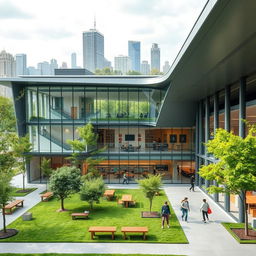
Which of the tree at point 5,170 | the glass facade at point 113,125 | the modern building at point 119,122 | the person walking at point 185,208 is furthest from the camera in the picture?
the glass facade at point 113,125

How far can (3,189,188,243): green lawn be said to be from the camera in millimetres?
13906

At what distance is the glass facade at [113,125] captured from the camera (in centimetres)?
2895

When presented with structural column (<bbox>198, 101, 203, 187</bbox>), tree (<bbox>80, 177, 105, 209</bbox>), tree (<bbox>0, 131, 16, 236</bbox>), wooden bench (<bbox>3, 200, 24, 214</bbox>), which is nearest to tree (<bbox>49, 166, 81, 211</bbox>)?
tree (<bbox>80, 177, 105, 209</bbox>)

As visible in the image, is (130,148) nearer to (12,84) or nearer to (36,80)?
(36,80)

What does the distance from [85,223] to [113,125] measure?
14.6 m

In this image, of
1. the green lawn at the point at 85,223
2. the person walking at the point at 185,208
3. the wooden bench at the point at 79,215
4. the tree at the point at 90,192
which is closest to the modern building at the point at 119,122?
the green lawn at the point at 85,223

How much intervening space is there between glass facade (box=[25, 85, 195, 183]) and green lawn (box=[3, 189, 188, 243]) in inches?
313

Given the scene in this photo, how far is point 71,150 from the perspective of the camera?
2775cm

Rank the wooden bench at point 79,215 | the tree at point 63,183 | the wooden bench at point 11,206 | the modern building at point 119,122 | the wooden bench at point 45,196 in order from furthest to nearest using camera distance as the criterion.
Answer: the modern building at point 119,122
the wooden bench at point 45,196
the wooden bench at point 11,206
the tree at point 63,183
the wooden bench at point 79,215

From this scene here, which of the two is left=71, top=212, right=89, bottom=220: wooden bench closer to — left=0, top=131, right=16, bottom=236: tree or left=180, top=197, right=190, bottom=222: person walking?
left=0, top=131, right=16, bottom=236: tree

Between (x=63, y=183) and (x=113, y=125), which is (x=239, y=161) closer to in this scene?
(x=63, y=183)

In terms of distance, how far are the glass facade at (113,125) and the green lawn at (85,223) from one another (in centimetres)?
795

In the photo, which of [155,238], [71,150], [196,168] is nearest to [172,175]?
[196,168]

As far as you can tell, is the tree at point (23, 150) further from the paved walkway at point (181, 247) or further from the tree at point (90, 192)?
the paved walkway at point (181, 247)
